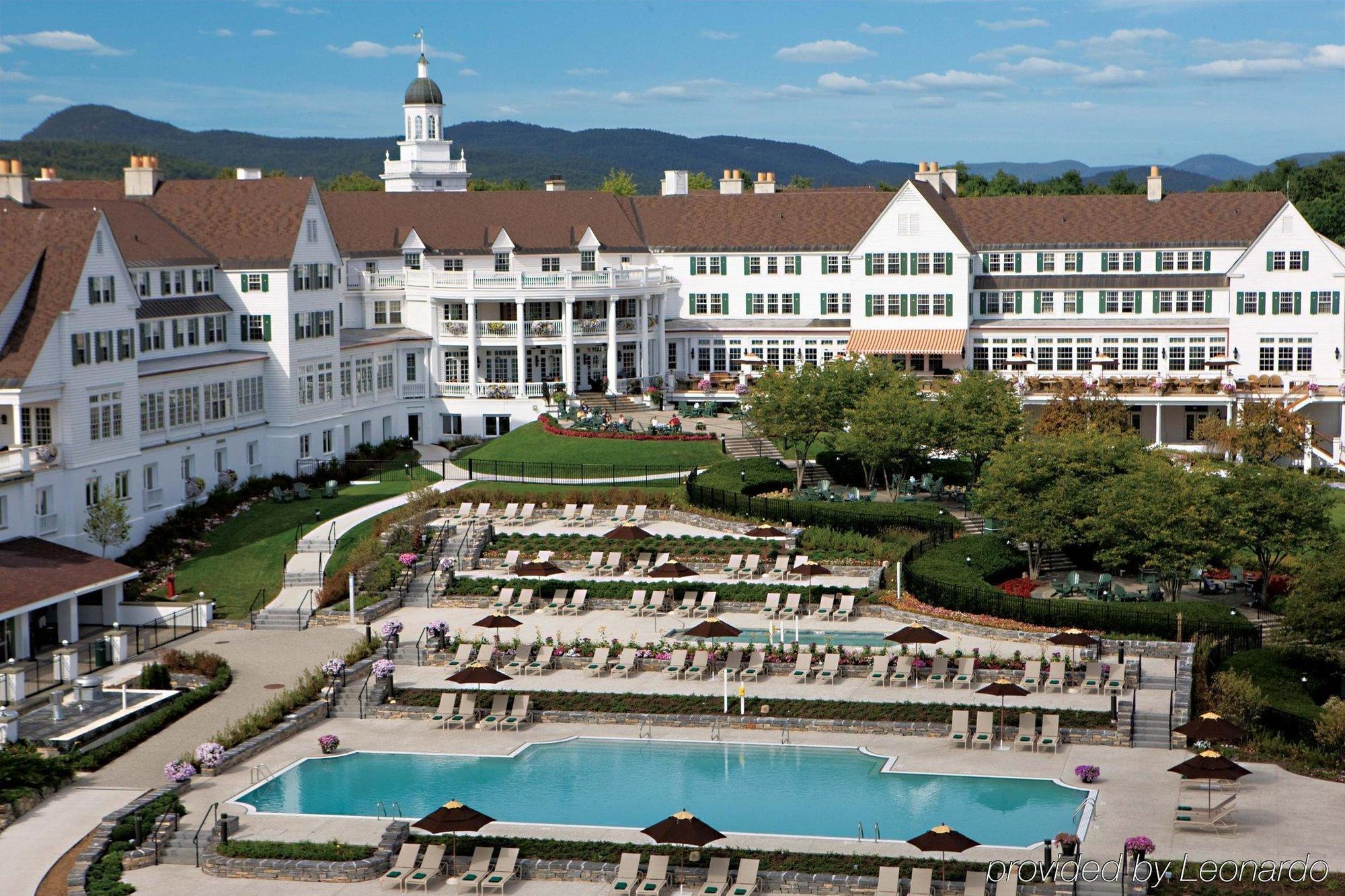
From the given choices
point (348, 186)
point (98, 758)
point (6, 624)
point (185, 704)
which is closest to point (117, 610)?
point (6, 624)

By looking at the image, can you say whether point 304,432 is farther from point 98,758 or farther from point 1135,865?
point 1135,865

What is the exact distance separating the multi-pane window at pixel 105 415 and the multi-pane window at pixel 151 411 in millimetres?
1876

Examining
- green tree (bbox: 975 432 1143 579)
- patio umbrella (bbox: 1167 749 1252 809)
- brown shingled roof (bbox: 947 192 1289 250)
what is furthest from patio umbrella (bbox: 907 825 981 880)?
brown shingled roof (bbox: 947 192 1289 250)

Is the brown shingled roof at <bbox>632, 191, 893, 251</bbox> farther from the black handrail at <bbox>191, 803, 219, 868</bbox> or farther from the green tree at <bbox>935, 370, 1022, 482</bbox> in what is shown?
the black handrail at <bbox>191, 803, 219, 868</bbox>

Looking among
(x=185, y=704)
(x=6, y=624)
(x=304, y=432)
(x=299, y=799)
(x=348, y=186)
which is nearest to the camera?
(x=299, y=799)

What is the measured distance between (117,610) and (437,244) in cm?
3415

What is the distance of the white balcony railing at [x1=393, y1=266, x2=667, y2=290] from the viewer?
253ft

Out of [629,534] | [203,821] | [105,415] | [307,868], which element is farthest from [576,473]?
[307,868]

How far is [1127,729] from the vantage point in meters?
38.2

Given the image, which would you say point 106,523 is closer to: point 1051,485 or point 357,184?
point 1051,485

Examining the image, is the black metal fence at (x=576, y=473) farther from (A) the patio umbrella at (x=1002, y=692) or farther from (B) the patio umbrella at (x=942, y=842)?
(B) the patio umbrella at (x=942, y=842)

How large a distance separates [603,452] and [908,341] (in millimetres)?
19756

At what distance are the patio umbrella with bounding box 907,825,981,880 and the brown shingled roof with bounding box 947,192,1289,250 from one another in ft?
184

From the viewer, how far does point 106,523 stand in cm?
5438
